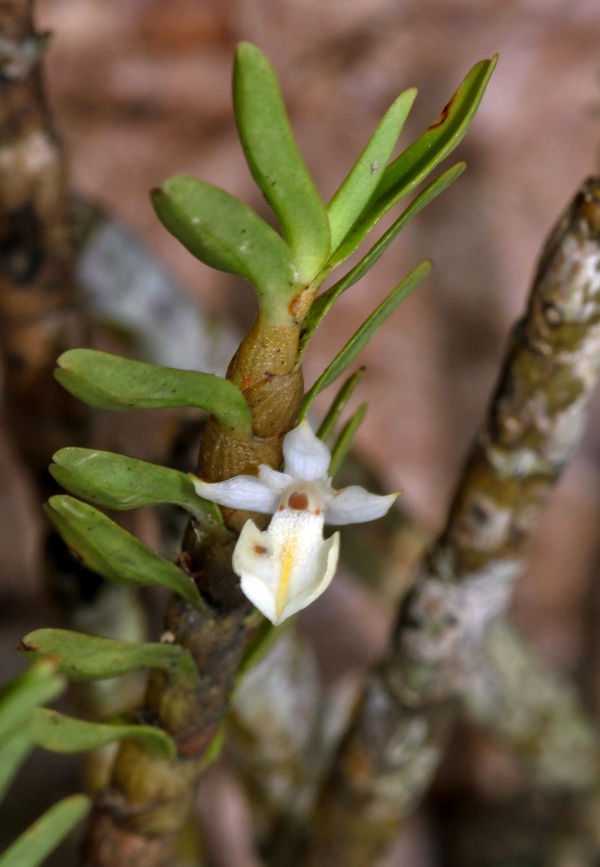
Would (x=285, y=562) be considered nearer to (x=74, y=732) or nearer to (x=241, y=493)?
(x=241, y=493)

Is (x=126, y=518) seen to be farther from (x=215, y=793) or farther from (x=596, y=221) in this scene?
(x=215, y=793)

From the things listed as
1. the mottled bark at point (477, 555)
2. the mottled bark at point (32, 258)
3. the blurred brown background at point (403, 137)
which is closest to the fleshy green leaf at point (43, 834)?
the mottled bark at point (477, 555)

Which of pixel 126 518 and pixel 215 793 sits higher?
pixel 126 518

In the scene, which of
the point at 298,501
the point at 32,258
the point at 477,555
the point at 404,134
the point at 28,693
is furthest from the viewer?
the point at 404,134

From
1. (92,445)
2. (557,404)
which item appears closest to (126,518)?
(92,445)

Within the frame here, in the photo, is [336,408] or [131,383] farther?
[336,408]

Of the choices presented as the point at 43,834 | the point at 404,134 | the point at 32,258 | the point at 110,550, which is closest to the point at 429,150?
the point at 110,550

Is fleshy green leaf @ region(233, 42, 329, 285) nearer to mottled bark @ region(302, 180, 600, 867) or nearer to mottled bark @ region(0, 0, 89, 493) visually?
mottled bark @ region(302, 180, 600, 867)
